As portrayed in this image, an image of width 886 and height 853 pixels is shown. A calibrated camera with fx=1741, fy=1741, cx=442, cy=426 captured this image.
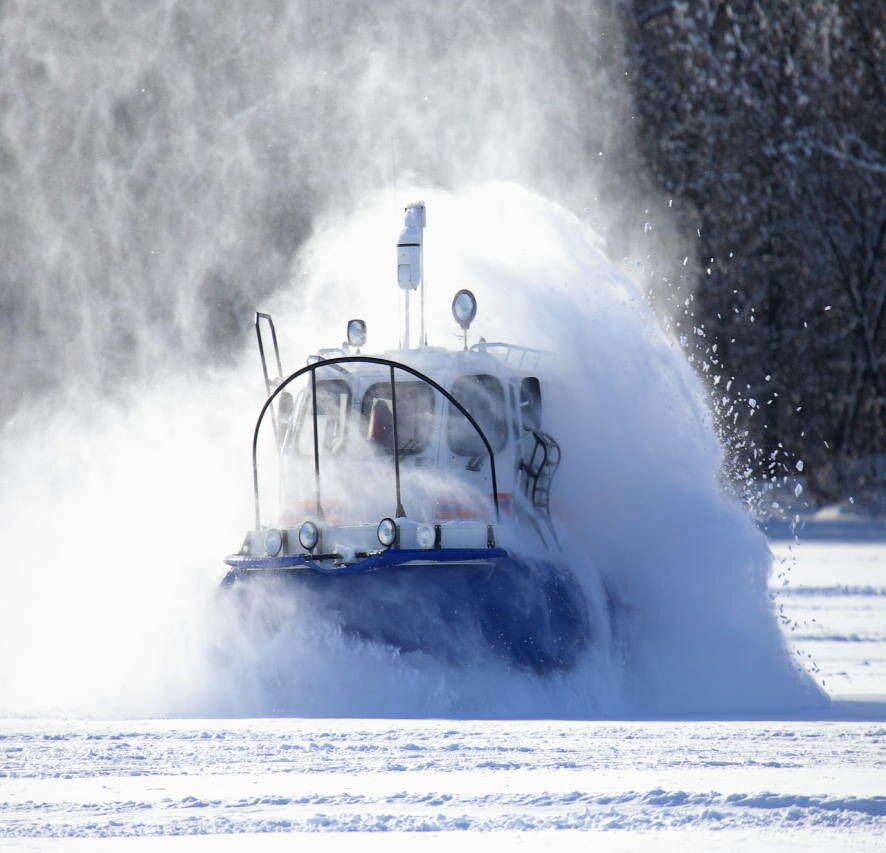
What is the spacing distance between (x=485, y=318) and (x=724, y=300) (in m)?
27.2

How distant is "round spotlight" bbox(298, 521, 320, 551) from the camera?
916 cm

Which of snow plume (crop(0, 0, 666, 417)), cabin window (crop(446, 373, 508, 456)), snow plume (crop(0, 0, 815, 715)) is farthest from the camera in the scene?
snow plume (crop(0, 0, 666, 417))

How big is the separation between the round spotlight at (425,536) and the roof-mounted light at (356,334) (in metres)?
2.39

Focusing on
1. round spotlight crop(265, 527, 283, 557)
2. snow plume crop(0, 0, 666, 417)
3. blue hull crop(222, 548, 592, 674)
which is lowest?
blue hull crop(222, 548, 592, 674)

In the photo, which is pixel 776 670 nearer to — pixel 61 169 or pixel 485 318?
pixel 485 318

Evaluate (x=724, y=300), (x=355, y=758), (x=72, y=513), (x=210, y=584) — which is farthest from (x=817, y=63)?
(x=355, y=758)

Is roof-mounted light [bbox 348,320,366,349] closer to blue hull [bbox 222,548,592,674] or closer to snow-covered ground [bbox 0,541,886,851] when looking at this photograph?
blue hull [bbox 222,548,592,674]

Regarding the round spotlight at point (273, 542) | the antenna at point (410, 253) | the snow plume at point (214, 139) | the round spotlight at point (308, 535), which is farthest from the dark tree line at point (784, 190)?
the round spotlight at point (308, 535)

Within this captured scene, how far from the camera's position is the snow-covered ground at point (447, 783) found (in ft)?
20.0

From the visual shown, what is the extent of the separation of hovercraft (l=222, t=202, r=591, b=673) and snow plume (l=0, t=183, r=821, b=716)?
169 mm

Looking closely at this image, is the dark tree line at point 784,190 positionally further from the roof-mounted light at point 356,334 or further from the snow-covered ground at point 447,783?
the snow-covered ground at point 447,783

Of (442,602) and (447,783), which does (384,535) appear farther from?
(447,783)

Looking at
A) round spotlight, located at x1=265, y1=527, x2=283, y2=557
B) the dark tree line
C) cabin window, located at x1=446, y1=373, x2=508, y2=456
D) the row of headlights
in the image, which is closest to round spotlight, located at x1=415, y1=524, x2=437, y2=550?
the row of headlights

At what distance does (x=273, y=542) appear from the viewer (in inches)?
369
